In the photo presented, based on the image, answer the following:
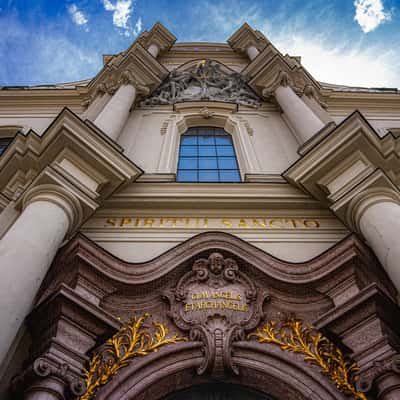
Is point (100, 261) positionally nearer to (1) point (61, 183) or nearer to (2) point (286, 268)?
(1) point (61, 183)

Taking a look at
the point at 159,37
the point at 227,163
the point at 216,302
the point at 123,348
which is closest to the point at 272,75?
the point at 227,163

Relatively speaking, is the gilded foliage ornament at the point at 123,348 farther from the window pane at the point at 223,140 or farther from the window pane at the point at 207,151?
the window pane at the point at 223,140

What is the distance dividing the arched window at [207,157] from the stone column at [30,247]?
365 centimetres

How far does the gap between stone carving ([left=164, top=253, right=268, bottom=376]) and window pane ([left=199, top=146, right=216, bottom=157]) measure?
4791 mm

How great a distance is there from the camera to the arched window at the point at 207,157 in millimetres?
9593

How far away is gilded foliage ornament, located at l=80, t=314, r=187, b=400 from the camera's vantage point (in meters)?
4.82

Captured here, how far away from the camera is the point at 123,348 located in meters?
5.24

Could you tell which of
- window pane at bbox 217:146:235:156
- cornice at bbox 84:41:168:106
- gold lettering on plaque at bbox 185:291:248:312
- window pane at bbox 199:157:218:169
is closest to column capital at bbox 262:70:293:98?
window pane at bbox 217:146:235:156

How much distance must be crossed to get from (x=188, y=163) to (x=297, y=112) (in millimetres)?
3045

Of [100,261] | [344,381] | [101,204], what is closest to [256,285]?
[344,381]

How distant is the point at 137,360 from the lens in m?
5.09

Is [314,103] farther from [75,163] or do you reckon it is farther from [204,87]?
[75,163]

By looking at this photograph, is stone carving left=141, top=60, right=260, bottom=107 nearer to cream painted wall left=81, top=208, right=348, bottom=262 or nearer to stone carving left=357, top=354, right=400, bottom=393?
cream painted wall left=81, top=208, right=348, bottom=262

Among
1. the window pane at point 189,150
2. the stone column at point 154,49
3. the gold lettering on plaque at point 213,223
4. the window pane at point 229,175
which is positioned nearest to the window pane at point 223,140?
the window pane at point 189,150
